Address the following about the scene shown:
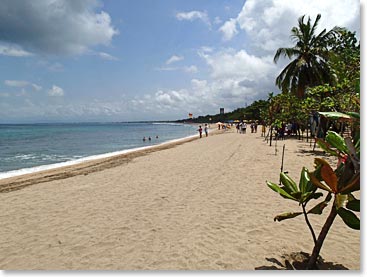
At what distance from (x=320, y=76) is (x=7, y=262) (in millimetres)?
16569

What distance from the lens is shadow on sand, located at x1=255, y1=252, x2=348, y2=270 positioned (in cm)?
238

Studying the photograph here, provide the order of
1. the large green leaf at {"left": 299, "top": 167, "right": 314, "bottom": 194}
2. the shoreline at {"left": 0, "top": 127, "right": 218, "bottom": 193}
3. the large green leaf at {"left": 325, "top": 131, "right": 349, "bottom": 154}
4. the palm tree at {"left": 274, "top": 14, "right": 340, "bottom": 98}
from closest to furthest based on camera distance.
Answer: the large green leaf at {"left": 325, "top": 131, "right": 349, "bottom": 154}
the large green leaf at {"left": 299, "top": 167, "right": 314, "bottom": 194}
the shoreline at {"left": 0, "top": 127, "right": 218, "bottom": 193}
the palm tree at {"left": 274, "top": 14, "right": 340, "bottom": 98}

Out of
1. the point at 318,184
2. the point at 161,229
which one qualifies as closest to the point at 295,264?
the point at 318,184

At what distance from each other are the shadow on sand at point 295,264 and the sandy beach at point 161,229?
2cm

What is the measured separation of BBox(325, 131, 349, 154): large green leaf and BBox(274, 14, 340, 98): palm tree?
50.2 ft

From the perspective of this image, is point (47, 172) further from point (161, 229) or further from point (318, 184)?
point (318, 184)

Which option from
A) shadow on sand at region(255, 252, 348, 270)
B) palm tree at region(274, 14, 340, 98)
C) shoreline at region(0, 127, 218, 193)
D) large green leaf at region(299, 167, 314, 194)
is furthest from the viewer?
palm tree at region(274, 14, 340, 98)

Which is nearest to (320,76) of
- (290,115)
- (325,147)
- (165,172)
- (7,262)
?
(290,115)

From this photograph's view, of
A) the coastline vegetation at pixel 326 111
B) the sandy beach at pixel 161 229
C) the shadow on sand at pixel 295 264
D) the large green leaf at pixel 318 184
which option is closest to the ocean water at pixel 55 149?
the sandy beach at pixel 161 229

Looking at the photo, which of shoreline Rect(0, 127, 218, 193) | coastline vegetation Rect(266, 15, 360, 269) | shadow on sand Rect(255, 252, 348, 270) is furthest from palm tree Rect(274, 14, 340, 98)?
shadow on sand Rect(255, 252, 348, 270)

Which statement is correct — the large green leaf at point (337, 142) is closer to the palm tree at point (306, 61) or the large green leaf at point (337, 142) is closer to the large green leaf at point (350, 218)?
the large green leaf at point (350, 218)

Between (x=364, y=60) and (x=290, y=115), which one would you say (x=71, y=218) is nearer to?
(x=364, y=60)

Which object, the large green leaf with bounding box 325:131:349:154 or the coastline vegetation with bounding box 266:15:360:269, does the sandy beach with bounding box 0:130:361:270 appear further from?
the large green leaf with bounding box 325:131:349:154

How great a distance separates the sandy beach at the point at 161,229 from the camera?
2.70 meters
